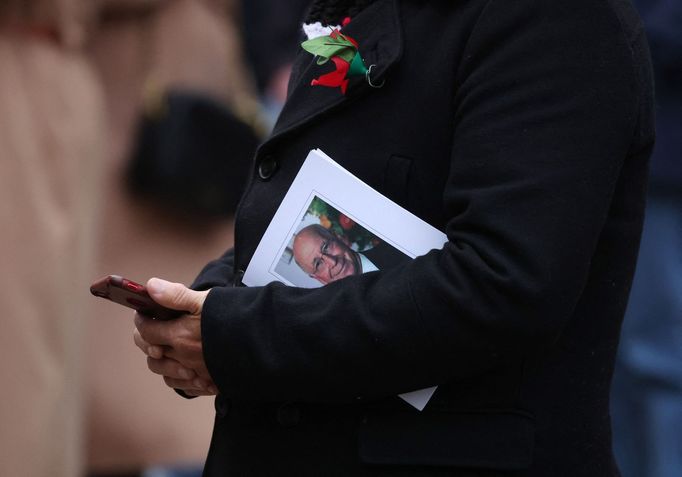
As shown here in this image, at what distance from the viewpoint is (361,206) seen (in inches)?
66.5

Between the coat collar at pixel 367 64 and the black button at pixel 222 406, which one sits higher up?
the coat collar at pixel 367 64

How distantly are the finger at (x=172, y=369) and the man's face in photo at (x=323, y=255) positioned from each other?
22cm

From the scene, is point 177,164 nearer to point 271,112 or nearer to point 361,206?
point 271,112

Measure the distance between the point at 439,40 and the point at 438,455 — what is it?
20.5 inches

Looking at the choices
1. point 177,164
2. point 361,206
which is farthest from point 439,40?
point 177,164

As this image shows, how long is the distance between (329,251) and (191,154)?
2472mm

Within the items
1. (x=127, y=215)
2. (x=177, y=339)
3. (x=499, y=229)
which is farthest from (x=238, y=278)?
(x=127, y=215)

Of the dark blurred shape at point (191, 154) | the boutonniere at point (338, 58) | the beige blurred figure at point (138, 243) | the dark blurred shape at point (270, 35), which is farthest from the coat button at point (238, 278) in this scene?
the dark blurred shape at point (270, 35)

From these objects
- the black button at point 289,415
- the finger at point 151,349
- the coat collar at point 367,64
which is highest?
the coat collar at point 367,64

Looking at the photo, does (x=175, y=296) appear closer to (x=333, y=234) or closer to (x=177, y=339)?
(x=177, y=339)

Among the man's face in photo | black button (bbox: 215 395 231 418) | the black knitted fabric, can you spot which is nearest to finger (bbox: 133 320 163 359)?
black button (bbox: 215 395 231 418)

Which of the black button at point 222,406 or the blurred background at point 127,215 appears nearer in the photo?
the black button at point 222,406

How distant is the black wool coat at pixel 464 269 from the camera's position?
156 cm

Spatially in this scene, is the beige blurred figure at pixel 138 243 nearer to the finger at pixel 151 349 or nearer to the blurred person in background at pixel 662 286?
the blurred person in background at pixel 662 286
